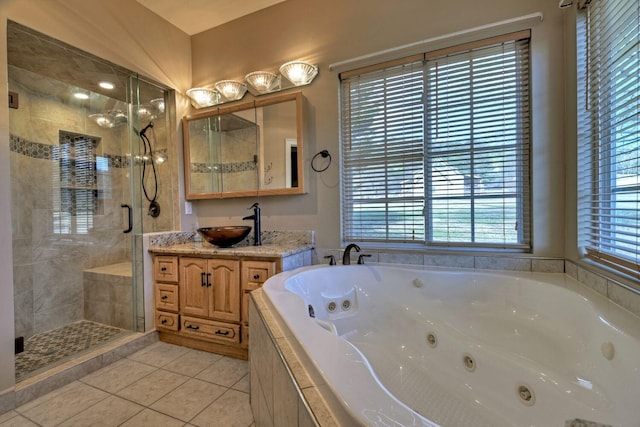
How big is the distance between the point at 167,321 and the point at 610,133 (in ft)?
10.2

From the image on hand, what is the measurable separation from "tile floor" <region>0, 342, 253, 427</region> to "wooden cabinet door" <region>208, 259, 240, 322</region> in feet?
1.12

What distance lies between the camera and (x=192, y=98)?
9.13 feet

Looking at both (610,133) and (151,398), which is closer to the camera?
(610,133)

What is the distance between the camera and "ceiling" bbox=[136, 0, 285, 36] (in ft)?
8.07

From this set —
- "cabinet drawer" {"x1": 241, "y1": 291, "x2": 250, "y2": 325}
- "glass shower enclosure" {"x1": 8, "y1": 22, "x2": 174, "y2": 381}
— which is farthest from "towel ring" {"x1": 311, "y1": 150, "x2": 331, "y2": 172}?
"glass shower enclosure" {"x1": 8, "y1": 22, "x2": 174, "y2": 381}

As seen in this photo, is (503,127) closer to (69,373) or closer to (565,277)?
(565,277)

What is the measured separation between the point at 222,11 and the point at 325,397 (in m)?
3.12

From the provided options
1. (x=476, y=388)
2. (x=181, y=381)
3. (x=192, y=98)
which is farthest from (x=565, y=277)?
(x=192, y=98)

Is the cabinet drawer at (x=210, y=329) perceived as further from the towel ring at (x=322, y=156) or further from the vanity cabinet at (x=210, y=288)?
the towel ring at (x=322, y=156)

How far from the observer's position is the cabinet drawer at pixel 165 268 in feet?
7.64

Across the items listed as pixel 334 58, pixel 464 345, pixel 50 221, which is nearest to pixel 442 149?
pixel 334 58

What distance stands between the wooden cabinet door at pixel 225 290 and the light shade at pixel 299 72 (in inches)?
61.3

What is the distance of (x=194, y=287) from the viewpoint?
224 cm

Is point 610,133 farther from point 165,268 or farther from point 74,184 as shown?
point 74,184
